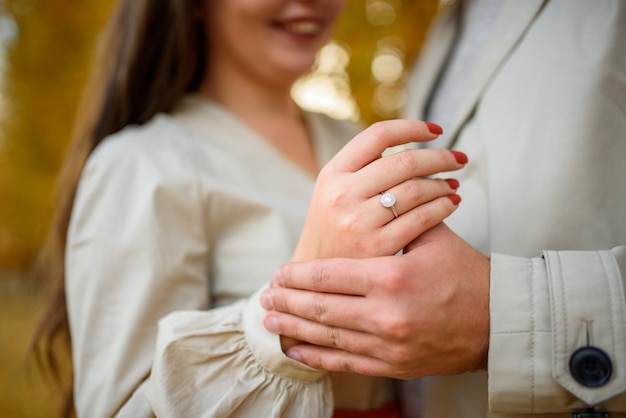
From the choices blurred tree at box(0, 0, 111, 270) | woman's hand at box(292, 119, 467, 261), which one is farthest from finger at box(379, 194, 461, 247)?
blurred tree at box(0, 0, 111, 270)

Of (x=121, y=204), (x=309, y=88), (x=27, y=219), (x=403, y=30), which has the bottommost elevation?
(x=27, y=219)

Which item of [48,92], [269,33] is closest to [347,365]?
[269,33]

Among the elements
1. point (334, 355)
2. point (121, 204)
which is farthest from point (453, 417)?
point (121, 204)

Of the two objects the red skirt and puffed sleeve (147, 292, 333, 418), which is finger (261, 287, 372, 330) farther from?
the red skirt

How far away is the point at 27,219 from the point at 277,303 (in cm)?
539

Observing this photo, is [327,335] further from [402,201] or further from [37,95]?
[37,95]

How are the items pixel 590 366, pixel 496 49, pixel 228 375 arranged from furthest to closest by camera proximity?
pixel 496 49 → pixel 228 375 → pixel 590 366

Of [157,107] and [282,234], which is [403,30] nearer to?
[157,107]

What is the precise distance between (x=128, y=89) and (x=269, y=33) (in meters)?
0.45

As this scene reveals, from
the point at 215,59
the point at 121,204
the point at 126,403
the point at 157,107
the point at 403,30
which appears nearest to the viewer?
the point at 126,403

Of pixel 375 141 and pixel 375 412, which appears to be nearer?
pixel 375 141

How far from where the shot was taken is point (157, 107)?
1.48 metres

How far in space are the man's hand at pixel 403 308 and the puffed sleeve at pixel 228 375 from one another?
11 cm

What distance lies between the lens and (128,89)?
148 cm
